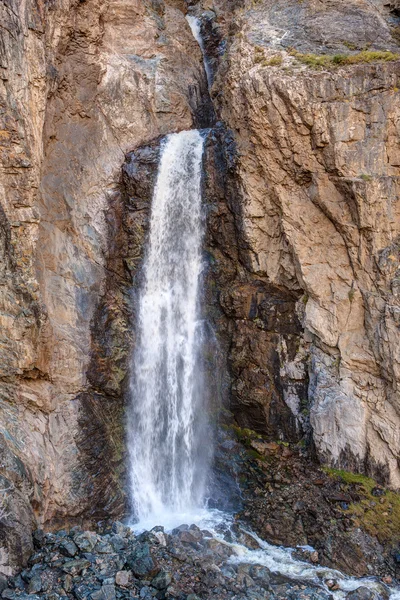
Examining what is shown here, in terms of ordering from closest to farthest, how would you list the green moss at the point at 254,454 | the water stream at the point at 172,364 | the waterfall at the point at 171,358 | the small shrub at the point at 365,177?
the small shrub at the point at 365,177
the green moss at the point at 254,454
the water stream at the point at 172,364
the waterfall at the point at 171,358

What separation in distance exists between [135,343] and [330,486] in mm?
8318

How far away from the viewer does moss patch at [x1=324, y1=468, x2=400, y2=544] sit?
44.8 ft

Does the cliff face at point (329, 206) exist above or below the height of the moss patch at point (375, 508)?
above

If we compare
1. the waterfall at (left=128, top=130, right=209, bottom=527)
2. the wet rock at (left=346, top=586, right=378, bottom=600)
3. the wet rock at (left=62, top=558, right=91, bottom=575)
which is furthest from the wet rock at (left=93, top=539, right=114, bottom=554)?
the wet rock at (left=346, top=586, right=378, bottom=600)

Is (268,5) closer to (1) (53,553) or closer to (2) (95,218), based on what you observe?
(2) (95,218)

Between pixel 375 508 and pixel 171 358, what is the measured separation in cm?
835

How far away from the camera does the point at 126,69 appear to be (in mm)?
20266

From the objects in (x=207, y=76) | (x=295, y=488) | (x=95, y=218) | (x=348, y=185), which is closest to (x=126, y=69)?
(x=207, y=76)

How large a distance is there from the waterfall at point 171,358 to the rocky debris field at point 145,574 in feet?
9.48

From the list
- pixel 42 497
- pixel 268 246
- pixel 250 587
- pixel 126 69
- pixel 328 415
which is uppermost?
pixel 126 69

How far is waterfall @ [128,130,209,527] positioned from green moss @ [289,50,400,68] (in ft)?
17.1

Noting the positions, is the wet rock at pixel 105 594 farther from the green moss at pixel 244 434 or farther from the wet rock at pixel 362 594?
the green moss at pixel 244 434

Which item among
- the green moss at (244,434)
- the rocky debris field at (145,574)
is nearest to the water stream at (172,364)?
the green moss at (244,434)

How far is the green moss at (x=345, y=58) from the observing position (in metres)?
14.4
